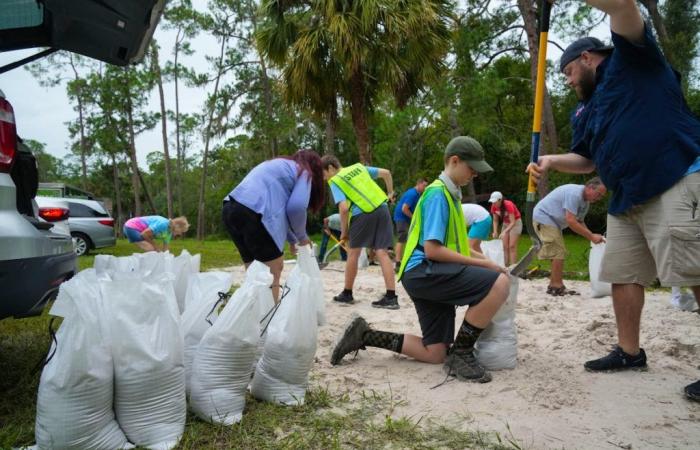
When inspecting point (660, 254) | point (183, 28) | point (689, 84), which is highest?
point (183, 28)

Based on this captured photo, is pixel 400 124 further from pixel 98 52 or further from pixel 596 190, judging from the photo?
pixel 98 52

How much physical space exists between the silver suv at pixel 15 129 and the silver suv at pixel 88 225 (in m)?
8.63

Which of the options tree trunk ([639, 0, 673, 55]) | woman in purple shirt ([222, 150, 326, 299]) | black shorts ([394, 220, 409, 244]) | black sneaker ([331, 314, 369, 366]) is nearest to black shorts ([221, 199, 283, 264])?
woman in purple shirt ([222, 150, 326, 299])

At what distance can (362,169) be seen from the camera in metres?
5.36

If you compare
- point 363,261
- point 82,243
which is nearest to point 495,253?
point 363,261

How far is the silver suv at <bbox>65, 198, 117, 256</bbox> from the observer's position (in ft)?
35.2

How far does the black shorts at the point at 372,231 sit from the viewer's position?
5.20 m

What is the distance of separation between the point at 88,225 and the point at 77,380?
33.9 feet

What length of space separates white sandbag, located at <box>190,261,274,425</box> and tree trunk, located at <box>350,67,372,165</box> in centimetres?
779

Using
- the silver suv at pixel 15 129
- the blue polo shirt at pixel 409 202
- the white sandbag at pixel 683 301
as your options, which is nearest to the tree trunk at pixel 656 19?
the blue polo shirt at pixel 409 202

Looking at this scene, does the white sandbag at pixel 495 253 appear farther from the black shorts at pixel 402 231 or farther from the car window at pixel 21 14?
the black shorts at pixel 402 231

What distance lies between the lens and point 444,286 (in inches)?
108

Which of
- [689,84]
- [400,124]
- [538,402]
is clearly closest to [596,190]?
[538,402]

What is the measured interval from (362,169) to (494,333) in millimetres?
2804
